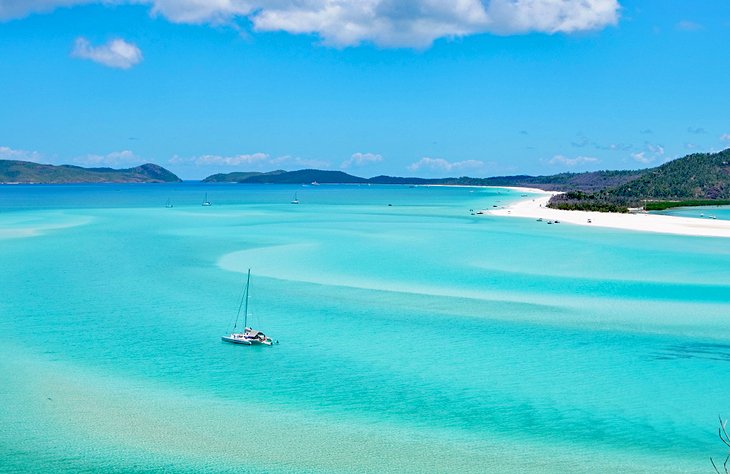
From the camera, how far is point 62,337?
27250mm

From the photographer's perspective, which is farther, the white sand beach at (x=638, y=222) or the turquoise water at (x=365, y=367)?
the white sand beach at (x=638, y=222)

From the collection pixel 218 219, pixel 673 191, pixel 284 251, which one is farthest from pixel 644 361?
pixel 673 191

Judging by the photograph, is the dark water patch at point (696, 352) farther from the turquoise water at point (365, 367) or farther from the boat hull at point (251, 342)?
the boat hull at point (251, 342)

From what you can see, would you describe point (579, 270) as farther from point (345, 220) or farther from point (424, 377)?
point (345, 220)

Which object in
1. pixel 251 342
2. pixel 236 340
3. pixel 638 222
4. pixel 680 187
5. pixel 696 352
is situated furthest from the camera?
pixel 680 187

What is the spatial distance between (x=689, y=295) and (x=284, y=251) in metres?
29.7

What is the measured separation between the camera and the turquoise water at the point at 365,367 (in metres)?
17.3

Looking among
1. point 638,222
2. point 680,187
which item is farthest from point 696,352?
point 680,187

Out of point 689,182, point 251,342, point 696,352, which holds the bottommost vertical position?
point 251,342

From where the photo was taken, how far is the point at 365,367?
24.0 meters

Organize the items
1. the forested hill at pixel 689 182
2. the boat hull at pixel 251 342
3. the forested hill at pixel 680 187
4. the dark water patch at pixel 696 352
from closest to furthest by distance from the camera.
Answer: the dark water patch at pixel 696 352
the boat hull at pixel 251 342
the forested hill at pixel 680 187
the forested hill at pixel 689 182

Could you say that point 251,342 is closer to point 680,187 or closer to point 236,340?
point 236,340

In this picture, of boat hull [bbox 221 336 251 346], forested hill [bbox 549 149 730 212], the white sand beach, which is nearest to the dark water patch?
boat hull [bbox 221 336 251 346]

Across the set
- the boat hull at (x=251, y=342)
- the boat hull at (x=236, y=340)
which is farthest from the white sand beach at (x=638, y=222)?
the boat hull at (x=236, y=340)
